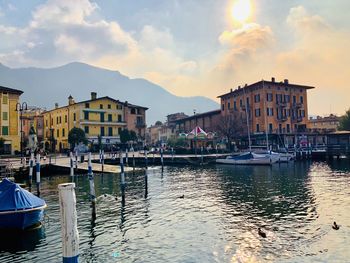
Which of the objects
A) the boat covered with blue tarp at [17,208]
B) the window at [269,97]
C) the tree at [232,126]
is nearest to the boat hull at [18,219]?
the boat covered with blue tarp at [17,208]

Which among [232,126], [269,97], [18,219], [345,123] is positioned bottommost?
[18,219]

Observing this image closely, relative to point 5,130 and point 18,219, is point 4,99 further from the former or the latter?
point 18,219

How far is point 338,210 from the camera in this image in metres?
20.9

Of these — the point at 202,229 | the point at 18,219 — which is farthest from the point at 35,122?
the point at 202,229

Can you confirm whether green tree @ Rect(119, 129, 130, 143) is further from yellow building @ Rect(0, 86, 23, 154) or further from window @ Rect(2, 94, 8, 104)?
window @ Rect(2, 94, 8, 104)

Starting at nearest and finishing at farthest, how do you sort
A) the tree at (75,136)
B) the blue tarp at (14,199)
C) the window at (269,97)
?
the blue tarp at (14,199) < the tree at (75,136) < the window at (269,97)

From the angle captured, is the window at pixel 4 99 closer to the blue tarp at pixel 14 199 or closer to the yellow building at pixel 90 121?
the yellow building at pixel 90 121

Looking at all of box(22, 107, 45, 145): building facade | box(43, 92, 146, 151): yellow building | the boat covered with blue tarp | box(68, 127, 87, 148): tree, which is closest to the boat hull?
the boat covered with blue tarp

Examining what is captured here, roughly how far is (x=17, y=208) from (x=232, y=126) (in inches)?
2728

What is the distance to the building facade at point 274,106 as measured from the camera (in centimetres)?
8200

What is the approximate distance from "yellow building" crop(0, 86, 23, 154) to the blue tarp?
4887 centimetres

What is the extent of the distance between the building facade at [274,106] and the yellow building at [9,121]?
51.7 metres

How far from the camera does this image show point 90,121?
79938mm

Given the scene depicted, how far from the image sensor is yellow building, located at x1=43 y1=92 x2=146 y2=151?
7956 cm
